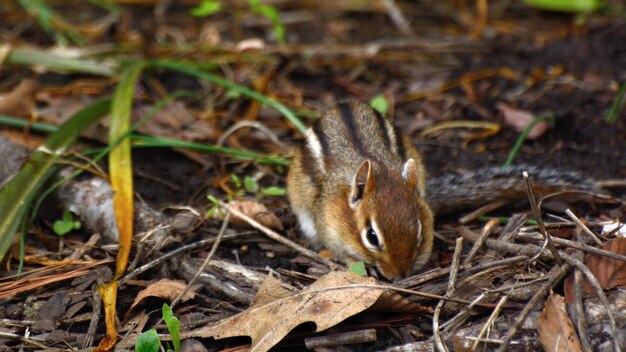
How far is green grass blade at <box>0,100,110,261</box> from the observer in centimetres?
369

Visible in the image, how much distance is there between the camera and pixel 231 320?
10.4ft

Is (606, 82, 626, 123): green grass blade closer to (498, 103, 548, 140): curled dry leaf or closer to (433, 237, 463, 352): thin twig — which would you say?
(498, 103, 548, 140): curled dry leaf

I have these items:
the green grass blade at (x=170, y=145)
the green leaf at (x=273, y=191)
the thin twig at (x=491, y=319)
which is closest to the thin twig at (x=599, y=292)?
the thin twig at (x=491, y=319)

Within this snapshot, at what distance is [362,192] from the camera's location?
368 cm

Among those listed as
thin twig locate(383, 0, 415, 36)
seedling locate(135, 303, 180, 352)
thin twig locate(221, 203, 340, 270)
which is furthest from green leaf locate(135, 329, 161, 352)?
thin twig locate(383, 0, 415, 36)

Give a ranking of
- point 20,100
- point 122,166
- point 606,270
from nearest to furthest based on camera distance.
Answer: point 606,270 → point 122,166 → point 20,100

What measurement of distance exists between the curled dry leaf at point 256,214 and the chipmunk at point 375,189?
0.13 m

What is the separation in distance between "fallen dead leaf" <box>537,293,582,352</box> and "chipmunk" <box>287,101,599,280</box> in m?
0.66

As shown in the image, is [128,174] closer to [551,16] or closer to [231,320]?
[231,320]

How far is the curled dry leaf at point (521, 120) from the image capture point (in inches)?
188

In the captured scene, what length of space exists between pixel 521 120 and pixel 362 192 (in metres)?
1.75

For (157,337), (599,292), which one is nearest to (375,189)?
(599,292)

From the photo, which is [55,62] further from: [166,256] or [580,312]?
[580,312]

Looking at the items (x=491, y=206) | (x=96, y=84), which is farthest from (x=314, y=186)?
(x=96, y=84)
